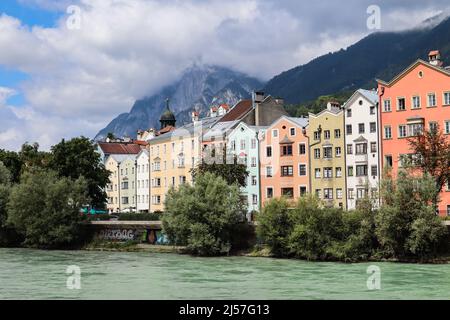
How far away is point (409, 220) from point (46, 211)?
156 ft

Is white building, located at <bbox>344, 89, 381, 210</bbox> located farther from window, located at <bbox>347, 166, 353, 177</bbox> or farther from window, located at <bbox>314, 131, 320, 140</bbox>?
window, located at <bbox>314, 131, 320, 140</bbox>

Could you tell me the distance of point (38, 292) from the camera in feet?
133

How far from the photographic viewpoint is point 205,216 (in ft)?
Result: 233

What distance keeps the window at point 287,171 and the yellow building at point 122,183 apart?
138 feet

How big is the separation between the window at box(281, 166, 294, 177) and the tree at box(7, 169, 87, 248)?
1119 inches

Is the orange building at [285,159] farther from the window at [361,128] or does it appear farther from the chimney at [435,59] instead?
the chimney at [435,59]

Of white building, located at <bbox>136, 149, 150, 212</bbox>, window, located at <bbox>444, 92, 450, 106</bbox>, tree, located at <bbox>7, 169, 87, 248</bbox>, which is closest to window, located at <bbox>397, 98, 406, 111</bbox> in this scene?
window, located at <bbox>444, 92, 450, 106</bbox>

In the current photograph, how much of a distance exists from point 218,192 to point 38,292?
34645 millimetres

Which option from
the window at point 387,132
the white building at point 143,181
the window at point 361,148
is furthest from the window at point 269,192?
the white building at point 143,181

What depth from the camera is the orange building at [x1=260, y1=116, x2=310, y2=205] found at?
92.4 meters

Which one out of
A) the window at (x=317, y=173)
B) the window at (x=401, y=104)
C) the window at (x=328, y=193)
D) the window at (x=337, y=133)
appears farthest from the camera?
the window at (x=317, y=173)

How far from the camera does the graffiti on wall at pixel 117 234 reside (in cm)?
8512

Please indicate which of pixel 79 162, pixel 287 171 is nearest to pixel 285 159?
pixel 287 171

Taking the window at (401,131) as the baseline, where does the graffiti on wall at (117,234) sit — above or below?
below
